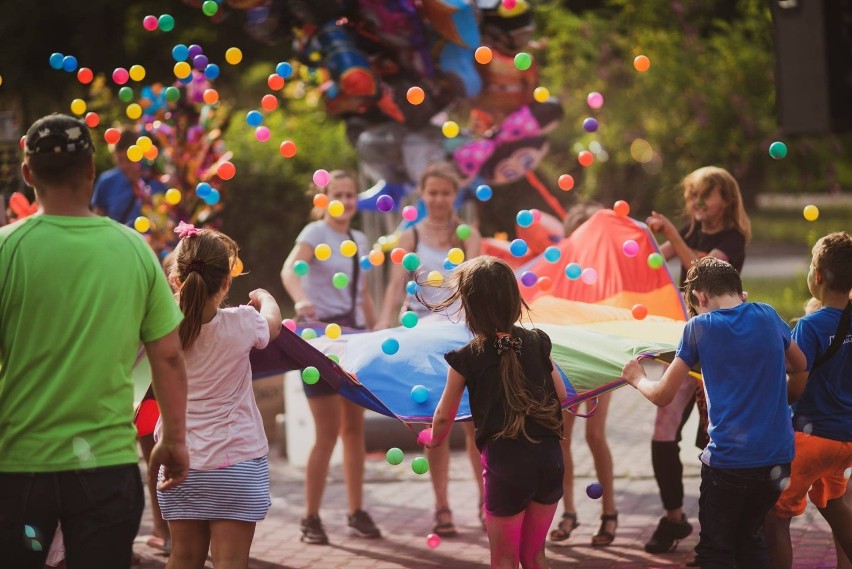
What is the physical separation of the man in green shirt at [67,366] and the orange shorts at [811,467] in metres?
2.80

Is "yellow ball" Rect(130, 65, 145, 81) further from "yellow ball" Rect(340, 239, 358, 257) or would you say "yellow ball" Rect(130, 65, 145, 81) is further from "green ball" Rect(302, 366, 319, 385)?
"green ball" Rect(302, 366, 319, 385)

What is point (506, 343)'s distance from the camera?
4438 millimetres

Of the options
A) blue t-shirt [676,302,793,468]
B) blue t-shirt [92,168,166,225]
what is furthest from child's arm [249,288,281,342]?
blue t-shirt [92,168,166,225]

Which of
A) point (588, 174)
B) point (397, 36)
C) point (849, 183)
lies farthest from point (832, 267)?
point (849, 183)

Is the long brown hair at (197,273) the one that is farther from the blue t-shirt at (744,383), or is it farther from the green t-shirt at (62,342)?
the blue t-shirt at (744,383)

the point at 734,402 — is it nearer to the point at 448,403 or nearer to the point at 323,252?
the point at 448,403

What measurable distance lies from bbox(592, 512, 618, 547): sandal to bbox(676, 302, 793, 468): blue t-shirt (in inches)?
77.8

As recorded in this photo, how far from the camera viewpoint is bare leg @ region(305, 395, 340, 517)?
652 cm

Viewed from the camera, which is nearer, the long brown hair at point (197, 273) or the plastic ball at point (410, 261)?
the long brown hair at point (197, 273)

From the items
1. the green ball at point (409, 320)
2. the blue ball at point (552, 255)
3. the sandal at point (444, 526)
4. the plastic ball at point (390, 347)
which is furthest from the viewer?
the sandal at point (444, 526)

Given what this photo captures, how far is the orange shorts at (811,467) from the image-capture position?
4.91 m

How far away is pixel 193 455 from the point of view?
14.6 ft

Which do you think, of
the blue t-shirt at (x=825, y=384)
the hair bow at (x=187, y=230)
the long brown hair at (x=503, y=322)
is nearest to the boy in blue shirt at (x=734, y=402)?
the blue t-shirt at (x=825, y=384)

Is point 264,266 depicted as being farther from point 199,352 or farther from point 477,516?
point 199,352
